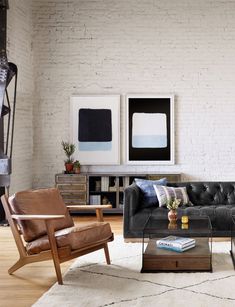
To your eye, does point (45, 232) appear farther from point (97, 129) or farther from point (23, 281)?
point (97, 129)

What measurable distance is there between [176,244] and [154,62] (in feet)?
15.5

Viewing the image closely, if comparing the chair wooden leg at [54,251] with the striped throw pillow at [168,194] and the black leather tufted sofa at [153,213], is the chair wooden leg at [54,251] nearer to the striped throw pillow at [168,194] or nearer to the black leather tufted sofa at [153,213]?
the black leather tufted sofa at [153,213]

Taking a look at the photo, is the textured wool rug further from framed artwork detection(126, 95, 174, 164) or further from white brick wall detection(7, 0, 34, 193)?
framed artwork detection(126, 95, 174, 164)

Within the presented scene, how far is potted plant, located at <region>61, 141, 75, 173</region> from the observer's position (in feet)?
29.7

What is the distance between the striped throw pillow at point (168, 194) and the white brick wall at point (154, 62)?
2.33 metres

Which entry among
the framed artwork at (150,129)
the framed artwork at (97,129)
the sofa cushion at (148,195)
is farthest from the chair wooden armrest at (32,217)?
the framed artwork at (150,129)

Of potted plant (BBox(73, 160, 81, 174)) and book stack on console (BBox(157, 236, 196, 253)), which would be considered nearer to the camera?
book stack on console (BBox(157, 236, 196, 253))

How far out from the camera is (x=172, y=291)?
4.44 m

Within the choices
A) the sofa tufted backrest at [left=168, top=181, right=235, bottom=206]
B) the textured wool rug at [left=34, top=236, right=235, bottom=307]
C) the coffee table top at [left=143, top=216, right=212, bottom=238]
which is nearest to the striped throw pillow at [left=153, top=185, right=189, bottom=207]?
the sofa tufted backrest at [left=168, top=181, right=235, bottom=206]

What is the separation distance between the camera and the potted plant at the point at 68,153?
9.04 meters

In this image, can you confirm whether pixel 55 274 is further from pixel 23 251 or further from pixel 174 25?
pixel 174 25

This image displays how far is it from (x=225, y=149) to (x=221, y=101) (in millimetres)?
817

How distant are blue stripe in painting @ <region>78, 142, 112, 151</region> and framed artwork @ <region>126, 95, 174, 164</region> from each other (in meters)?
0.34

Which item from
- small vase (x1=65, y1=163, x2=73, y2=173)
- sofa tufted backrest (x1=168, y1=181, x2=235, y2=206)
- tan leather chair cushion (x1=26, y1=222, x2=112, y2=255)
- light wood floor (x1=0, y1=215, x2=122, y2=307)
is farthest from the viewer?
small vase (x1=65, y1=163, x2=73, y2=173)
